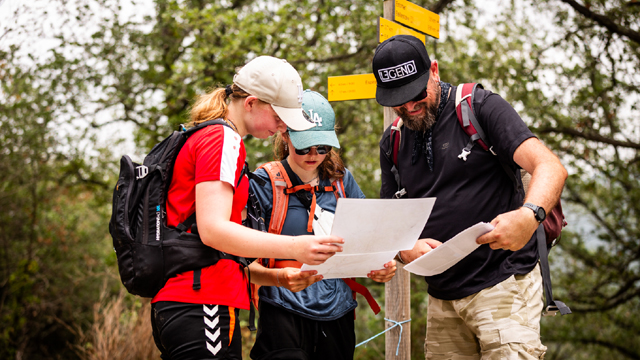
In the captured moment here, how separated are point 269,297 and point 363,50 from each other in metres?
5.35

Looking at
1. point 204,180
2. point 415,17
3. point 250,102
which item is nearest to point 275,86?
point 250,102

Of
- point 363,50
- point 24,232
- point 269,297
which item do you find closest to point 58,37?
point 24,232

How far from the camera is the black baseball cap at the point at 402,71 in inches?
92.6

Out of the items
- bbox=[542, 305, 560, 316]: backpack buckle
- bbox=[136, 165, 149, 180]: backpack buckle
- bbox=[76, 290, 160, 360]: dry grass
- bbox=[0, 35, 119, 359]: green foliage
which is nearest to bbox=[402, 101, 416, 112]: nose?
bbox=[542, 305, 560, 316]: backpack buckle

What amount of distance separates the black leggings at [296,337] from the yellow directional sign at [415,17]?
1.87 meters

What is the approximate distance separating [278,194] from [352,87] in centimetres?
100

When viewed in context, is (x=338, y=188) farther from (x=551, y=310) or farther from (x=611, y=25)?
(x=611, y=25)

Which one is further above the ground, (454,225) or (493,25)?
(493,25)

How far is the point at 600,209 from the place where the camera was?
28.8 ft

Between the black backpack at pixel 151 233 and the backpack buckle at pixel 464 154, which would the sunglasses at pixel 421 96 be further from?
the black backpack at pixel 151 233

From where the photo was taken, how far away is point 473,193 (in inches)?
90.5

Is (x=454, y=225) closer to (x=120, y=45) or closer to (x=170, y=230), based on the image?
(x=170, y=230)

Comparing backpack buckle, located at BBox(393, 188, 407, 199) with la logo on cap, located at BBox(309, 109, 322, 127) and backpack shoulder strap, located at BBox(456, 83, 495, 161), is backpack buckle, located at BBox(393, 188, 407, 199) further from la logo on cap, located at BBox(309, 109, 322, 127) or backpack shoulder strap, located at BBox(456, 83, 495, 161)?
la logo on cap, located at BBox(309, 109, 322, 127)

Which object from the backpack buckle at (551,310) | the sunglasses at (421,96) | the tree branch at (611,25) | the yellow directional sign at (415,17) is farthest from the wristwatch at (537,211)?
the tree branch at (611,25)
